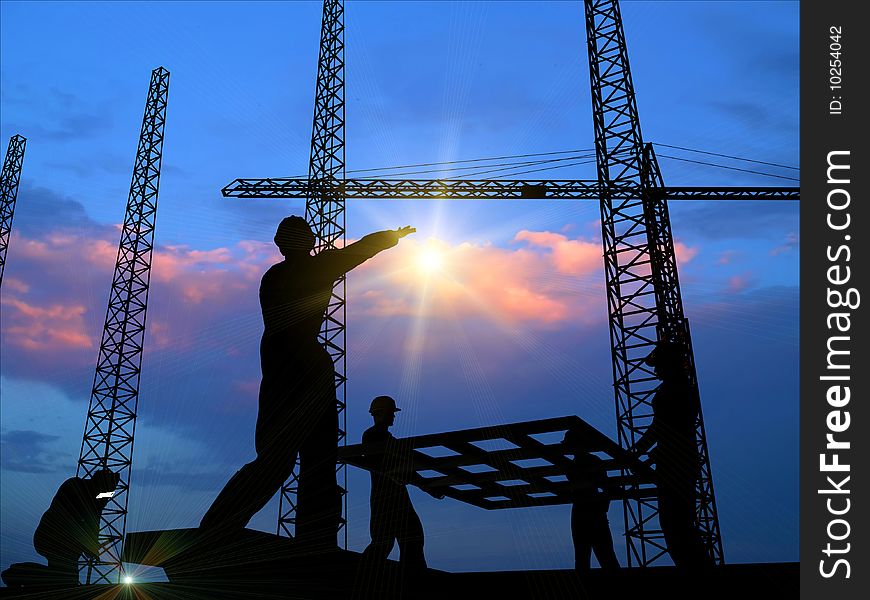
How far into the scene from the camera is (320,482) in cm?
446

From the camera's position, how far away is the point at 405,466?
5.90 meters

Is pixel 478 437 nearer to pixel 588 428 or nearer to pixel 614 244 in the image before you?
pixel 588 428

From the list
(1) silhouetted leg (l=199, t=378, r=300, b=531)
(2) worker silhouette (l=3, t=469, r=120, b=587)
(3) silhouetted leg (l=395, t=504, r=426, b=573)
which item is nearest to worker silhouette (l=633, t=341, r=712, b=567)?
(3) silhouetted leg (l=395, t=504, r=426, b=573)

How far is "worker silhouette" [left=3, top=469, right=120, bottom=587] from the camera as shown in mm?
5012

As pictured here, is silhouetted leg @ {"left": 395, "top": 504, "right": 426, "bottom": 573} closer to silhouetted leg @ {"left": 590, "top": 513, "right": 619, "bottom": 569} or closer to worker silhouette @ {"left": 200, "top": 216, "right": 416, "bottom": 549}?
worker silhouette @ {"left": 200, "top": 216, "right": 416, "bottom": 549}

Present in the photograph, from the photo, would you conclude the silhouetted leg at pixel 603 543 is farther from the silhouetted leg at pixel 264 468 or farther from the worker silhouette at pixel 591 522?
the silhouetted leg at pixel 264 468

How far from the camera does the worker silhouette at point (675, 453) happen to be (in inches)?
236

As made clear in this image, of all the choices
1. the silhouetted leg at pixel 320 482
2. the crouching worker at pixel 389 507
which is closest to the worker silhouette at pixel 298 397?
the silhouetted leg at pixel 320 482

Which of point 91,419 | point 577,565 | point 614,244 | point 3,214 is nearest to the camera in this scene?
point 577,565

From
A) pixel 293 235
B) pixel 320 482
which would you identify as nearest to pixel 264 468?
pixel 320 482

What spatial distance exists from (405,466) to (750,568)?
2793mm

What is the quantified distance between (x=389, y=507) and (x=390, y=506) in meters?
0.03

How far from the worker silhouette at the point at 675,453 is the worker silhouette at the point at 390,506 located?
6.26ft
